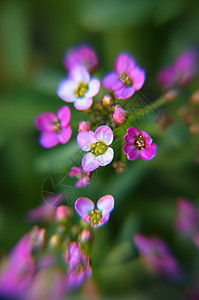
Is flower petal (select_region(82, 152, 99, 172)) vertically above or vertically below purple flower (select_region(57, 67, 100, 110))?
below

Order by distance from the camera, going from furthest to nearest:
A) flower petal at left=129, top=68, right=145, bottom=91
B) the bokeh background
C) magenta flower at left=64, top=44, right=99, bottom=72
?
the bokeh background < magenta flower at left=64, top=44, right=99, bottom=72 < flower petal at left=129, top=68, right=145, bottom=91

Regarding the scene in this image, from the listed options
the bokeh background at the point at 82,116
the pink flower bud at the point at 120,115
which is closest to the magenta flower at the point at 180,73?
the bokeh background at the point at 82,116

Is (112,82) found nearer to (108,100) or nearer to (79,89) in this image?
(108,100)

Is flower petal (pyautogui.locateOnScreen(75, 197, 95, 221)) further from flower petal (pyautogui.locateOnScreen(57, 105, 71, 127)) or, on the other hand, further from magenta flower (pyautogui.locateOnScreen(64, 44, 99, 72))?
magenta flower (pyautogui.locateOnScreen(64, 44, 99, 72))

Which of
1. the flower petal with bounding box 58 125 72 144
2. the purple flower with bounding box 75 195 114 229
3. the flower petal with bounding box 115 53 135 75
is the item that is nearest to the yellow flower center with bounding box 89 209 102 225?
the purple flower with bounding box 75 195 114 229

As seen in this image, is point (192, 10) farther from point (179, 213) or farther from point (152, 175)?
point (179, 213)

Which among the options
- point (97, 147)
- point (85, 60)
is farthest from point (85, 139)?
point (85, 60)
